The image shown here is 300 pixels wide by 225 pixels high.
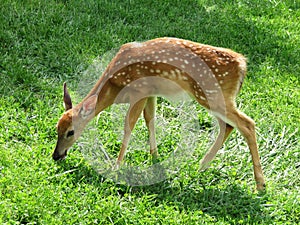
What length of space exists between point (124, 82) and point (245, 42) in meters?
3.09

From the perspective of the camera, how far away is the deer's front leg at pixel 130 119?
17.8ft

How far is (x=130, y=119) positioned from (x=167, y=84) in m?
0.49

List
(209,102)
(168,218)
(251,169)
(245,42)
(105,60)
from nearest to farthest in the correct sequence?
(168,218)
(209,102)
(251,169)
(105,60)
(245,42)

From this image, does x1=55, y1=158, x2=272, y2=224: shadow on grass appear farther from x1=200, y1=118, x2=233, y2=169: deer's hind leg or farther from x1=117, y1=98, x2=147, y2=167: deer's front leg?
x1=117, y1=98, x2=147, y2=167: deer's front leg

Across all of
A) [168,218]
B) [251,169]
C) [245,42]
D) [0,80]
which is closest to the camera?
[168,218]

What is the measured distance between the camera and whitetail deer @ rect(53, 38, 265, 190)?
5.19 meters

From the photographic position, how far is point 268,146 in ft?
19.5

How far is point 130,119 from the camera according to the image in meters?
5.47

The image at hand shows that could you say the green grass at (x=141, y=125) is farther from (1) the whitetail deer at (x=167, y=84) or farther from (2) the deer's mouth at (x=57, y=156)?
(1) the whitetail deer at (x=167, y=84)

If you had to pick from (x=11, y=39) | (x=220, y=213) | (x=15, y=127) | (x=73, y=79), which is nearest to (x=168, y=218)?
(x=220, y=213)

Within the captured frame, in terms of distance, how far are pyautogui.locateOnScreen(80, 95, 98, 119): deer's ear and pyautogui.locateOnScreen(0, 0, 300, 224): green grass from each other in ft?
1.75

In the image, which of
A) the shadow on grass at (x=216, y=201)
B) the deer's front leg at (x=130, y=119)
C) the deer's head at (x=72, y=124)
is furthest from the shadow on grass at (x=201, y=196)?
the deer's front leg at (x=130, y=119)

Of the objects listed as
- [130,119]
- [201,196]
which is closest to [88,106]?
[130,119]

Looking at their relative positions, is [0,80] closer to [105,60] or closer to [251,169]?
[105,60]
